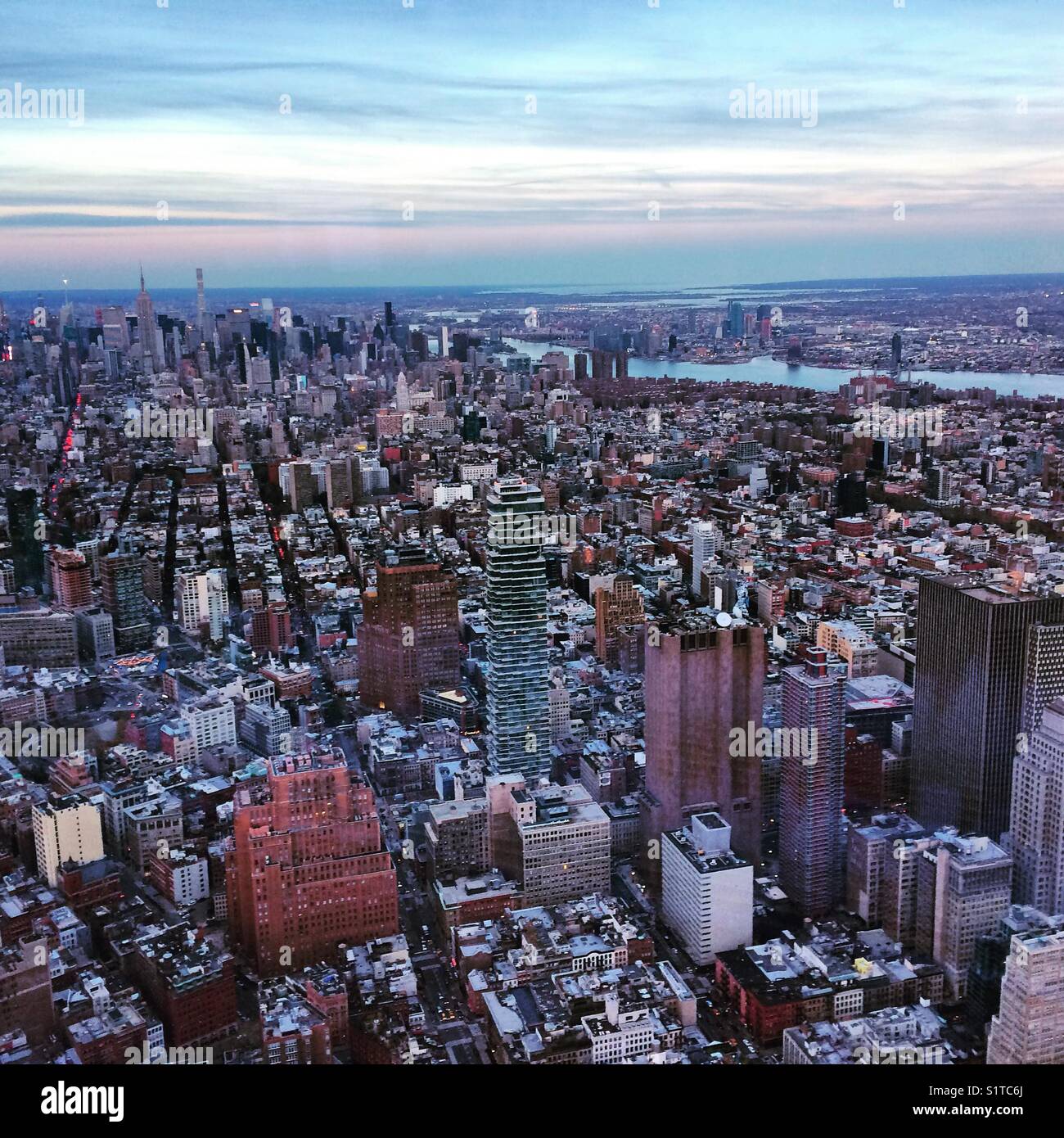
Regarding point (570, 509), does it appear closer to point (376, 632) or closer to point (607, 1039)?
point (376, 632)

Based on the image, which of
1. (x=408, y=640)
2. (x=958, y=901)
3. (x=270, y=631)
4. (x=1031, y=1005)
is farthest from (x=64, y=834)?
(x=1031, y=1005)

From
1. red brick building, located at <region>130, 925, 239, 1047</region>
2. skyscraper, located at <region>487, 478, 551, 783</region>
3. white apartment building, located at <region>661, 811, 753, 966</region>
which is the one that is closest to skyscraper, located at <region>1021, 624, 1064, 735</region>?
white apartment building, located at <region>661, 811, 753, 966</region>

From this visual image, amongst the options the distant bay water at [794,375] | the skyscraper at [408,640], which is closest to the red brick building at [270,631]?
the skyscraper at [408,640]

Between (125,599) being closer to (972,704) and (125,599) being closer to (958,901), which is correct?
(972,704)

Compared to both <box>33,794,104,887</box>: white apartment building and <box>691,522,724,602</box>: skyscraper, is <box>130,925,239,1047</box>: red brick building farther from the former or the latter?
<box>691,522,724,602</box>: skyscraper
